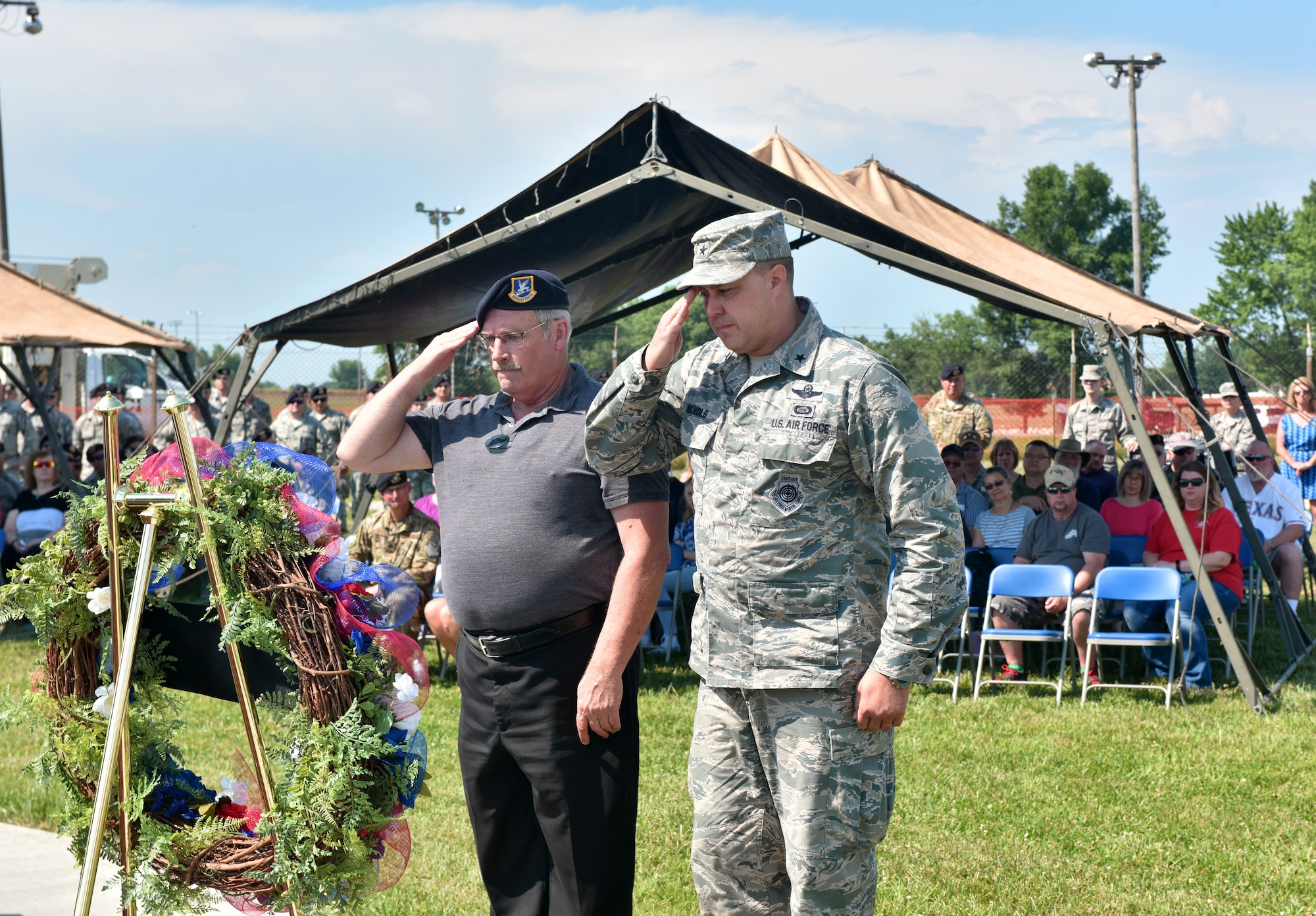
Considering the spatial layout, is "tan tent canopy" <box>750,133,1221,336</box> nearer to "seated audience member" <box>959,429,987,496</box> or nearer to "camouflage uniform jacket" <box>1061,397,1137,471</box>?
"seated audience member" <box>959,429,987,496</box>

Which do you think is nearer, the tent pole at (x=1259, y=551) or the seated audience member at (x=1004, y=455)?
the tent pole at (x=1259, y=551)

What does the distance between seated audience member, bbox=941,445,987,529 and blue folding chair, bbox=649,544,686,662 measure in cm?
221

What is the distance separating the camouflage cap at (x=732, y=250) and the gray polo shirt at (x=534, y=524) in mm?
593

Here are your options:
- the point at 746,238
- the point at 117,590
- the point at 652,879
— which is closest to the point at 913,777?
the point at 652,879

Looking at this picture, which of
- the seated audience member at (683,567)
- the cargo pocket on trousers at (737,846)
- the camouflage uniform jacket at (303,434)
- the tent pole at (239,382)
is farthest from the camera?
the camouflage uniform jacket at (303,434)

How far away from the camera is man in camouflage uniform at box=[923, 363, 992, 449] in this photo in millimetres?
10594

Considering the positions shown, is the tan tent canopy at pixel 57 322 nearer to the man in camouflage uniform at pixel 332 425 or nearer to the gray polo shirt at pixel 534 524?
the man in camouflage uniform at pixel 332 425

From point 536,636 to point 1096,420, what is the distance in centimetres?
990

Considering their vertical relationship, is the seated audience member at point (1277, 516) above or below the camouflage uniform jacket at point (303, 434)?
below

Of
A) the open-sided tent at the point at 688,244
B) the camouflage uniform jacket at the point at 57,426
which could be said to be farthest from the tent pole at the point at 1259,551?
the camouflage uniform jacket at the point at 57,426

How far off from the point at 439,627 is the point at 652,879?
7.29ft

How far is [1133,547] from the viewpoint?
856 centimetres

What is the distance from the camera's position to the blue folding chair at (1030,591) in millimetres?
7359

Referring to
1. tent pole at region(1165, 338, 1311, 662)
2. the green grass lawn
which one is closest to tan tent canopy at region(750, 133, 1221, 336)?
tent pole at region(1165, 338, 1311, 662)
